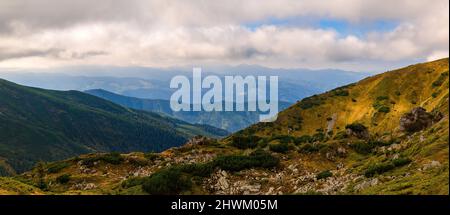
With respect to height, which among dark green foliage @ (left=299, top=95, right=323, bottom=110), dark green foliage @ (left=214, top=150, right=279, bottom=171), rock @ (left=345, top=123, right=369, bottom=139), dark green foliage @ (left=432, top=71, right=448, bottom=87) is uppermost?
dark green foliage @ (left=432, top=71, right=448, bottom=87)

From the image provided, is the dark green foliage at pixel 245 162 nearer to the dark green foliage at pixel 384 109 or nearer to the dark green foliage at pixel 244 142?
the dark green foliage at pixel 244 142

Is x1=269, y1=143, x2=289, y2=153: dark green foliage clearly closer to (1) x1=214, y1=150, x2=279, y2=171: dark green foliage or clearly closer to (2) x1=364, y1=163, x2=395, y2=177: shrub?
(1) x1=214, y1=150, x2=279, y2=171: dark green foliage

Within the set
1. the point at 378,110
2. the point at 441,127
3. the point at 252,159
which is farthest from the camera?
the point at 378,110

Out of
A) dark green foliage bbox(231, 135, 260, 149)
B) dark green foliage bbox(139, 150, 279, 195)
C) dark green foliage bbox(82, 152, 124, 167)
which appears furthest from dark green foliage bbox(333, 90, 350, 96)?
dark green foliage bbox(82, 152, 124, 167)

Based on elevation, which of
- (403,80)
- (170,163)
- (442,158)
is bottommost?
(170,163)

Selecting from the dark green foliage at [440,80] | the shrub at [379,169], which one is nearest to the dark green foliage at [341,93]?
the dark green foliage at [440,80]

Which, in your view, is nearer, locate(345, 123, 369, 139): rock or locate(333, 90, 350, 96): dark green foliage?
locate(345, 123, 369, 139): rock

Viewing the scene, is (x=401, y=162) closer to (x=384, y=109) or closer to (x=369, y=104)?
(x=384, y=109)

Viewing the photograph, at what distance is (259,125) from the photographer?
16450 cm

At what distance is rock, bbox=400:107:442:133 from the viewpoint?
243 feet
